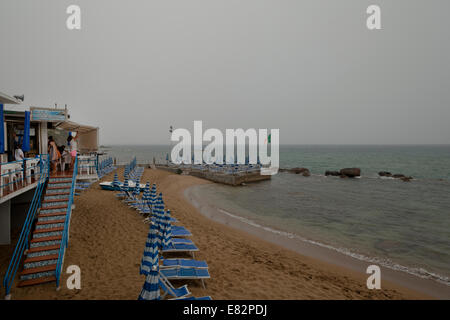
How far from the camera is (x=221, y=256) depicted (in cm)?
834

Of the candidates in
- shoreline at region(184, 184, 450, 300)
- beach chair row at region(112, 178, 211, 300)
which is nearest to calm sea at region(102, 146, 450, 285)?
shoreline at region(184, 184, 450, 300)

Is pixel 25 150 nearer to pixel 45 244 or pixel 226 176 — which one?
pixel 45 244

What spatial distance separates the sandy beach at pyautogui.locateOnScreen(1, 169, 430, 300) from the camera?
585 centimetres

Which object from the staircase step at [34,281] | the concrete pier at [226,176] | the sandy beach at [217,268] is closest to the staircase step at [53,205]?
the sandy beach at [217,268]

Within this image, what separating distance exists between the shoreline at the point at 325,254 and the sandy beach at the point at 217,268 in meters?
0.28

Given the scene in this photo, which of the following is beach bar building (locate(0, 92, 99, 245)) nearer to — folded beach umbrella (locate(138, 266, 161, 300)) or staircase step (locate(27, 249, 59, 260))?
staircase step (locate(27, 249, 59, 260))

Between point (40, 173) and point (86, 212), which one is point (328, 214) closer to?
point (86, 212)

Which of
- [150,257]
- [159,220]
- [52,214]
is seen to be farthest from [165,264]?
[52,214]

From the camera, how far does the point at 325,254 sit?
959 centimetres

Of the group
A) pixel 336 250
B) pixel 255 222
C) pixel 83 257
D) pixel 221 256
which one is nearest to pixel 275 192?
pixel 255 222

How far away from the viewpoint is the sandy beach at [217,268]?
19.2 feet

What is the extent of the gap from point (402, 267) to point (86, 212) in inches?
525

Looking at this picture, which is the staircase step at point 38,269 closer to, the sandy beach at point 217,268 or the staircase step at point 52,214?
the sandy beach at point 217,268
